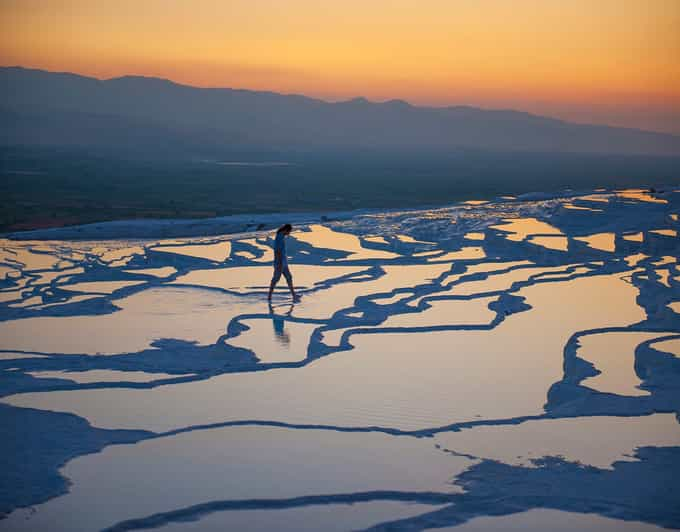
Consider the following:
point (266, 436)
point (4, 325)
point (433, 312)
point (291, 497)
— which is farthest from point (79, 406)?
point (433, 312)

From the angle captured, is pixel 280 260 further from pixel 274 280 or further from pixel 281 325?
pixel 281 325

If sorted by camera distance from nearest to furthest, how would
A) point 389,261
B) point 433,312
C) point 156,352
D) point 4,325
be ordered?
point 156,352 < point 4,325 < point 433,312 < point 389,261

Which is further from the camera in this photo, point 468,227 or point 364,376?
point 468,227

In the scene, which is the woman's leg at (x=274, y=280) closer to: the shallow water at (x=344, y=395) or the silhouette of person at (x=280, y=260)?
the silhouette of person at (x=280, y=260)

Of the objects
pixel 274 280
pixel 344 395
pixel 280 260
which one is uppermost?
pixel 280 260

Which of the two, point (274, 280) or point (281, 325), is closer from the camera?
point (281, 325)

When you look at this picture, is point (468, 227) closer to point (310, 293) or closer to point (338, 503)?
point (310, 293)

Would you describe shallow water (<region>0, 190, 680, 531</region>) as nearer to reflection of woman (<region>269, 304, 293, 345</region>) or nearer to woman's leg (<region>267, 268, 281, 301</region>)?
reflection of woman (<region>269, 304, 293, 345</region>)

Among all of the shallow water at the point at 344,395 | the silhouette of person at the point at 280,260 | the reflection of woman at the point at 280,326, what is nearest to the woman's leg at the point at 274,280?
the silhouette of person at the point at 280,260

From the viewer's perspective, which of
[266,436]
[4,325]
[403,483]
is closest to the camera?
[403,483]

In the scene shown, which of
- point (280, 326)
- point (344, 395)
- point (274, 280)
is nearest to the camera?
point (344, 395)

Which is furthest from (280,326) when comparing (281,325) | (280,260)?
(280,260)
